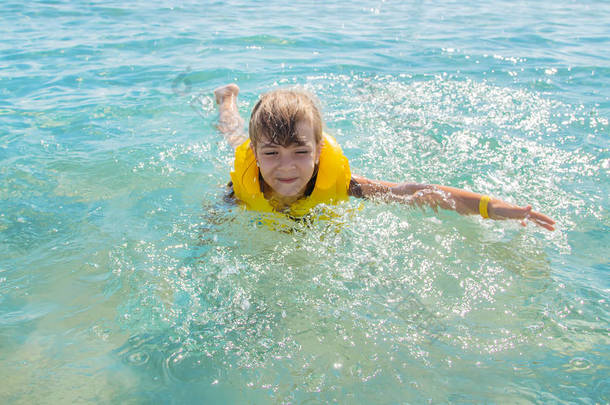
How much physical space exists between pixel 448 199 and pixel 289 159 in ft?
3.61

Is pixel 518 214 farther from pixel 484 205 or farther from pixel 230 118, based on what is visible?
pixel 230 118

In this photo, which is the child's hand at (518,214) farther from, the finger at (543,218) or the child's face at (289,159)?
the child's face at (289,159)

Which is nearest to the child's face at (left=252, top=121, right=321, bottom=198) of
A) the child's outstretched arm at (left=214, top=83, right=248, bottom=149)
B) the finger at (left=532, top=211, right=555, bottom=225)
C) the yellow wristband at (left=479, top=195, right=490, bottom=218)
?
the yellow wristband at (left=479, top=195, right=490, bottom=218)

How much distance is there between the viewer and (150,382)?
2248mm

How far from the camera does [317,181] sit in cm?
346

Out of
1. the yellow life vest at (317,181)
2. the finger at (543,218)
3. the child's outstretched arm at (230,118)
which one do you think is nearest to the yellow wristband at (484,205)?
the finger at (543,218)

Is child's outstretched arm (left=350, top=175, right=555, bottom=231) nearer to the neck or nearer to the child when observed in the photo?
the child

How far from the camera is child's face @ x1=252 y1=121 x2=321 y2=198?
9.73 ft

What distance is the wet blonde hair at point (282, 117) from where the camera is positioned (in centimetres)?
290

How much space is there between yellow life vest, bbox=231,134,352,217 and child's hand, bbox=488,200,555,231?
3.48 feet

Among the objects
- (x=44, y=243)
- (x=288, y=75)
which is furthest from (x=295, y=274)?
(x=288, y=75)

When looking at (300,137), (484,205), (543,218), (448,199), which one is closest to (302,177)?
(300,137)

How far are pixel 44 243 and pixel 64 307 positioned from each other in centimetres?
81

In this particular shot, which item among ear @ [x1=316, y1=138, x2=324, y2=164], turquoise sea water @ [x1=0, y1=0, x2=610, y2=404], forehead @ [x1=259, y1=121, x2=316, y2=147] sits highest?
forehead @ [x1=259, y1=121, x2=316, y2=147]
